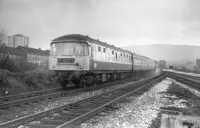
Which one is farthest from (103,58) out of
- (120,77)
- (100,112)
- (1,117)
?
(1,117)

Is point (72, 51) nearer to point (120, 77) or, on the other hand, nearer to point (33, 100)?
point (33, 100)

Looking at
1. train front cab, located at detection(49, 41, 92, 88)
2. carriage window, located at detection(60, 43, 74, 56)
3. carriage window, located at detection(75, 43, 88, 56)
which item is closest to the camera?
train front cab, located at detection(49, 41, 92, 88)

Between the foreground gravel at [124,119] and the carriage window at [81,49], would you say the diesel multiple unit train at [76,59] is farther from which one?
the foreground gravel at [124,119]

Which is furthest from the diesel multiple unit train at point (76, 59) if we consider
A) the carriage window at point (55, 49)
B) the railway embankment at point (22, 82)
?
the railway embankment at point (22, 82)

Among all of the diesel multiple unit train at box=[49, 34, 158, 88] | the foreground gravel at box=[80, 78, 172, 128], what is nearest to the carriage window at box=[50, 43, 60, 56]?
the diesel multiple unit train at box=[49, 34, 158, 88]

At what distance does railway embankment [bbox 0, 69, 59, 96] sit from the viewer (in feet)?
42.8

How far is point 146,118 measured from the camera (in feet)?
20.8

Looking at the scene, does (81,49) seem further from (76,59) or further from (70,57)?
(70,57)

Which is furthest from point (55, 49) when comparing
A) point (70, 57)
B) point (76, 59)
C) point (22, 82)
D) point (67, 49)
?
point (22, 82)

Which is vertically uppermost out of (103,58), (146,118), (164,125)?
(103,58)

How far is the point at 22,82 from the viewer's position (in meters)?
14.9

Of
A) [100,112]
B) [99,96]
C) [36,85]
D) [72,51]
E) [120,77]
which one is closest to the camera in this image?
[100,112]

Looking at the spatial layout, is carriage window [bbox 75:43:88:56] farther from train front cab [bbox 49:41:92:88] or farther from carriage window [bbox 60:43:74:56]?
carriage window [bbox 60:43:74:56]

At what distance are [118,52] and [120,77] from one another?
350 centimetres
